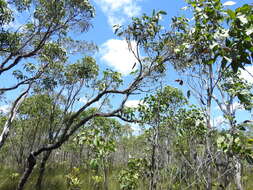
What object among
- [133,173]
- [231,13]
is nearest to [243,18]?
[231,13]

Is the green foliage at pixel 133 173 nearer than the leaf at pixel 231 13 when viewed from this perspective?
No

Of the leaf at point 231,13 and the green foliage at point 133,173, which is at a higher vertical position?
the leaf at point 231,13

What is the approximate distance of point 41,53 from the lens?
9055mm

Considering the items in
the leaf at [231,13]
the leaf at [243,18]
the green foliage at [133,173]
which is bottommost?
the green foliage at [133,173]

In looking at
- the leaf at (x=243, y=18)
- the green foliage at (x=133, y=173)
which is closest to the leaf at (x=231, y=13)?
the leaf at (x=243, y=18)

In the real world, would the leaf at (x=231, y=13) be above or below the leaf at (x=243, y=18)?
above

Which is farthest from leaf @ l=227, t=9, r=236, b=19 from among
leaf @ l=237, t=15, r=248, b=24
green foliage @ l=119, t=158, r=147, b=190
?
green foliage @ l=119, t=158, r=147, b=190

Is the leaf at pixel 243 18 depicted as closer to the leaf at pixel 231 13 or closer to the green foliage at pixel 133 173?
the leaf at pixel 231 13

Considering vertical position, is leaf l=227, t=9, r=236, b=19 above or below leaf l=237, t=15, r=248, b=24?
above

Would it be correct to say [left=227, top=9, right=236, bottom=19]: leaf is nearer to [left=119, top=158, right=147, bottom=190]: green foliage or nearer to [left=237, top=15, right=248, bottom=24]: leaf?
[left=237, top=15, right=248, bottom=24]: leaf

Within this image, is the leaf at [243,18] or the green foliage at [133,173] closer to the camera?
the leaf at [243,18]

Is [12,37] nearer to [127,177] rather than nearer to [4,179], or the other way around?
[127,177]

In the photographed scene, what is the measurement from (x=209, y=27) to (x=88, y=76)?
9.25 m

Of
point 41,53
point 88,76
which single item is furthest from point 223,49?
point 88,76
